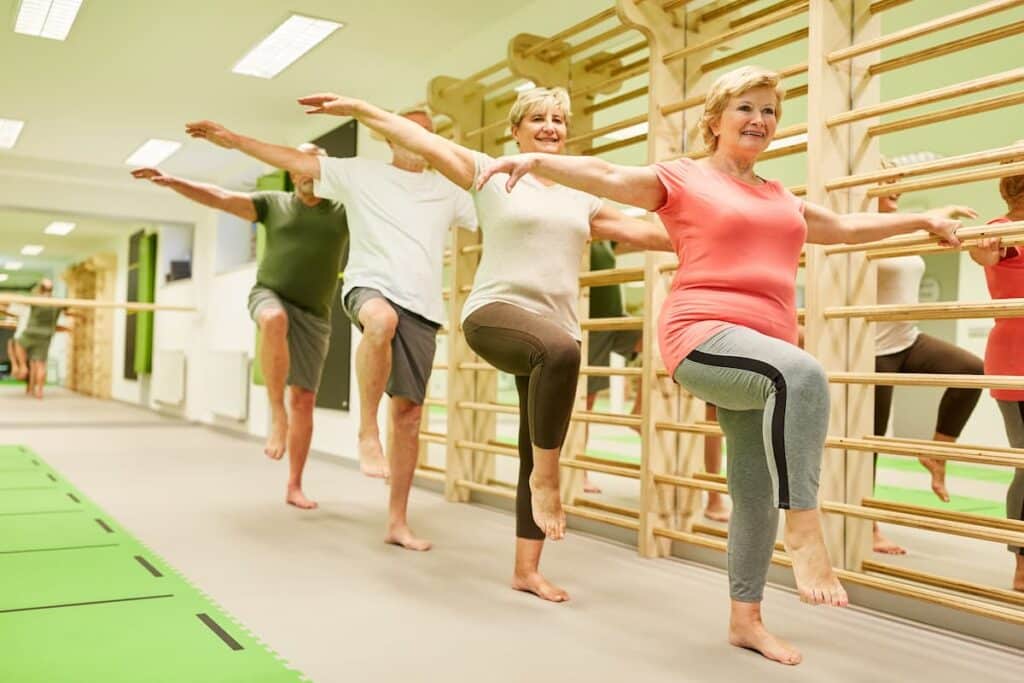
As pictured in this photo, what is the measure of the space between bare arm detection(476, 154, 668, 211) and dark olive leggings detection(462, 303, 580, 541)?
46 centimetres

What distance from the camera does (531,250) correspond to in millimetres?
2490

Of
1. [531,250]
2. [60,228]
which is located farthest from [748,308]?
[60,228]

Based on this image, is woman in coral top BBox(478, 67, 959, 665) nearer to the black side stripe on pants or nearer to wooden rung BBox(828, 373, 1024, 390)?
the black side stripe on pants

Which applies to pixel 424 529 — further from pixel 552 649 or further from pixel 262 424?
pixel 262 424

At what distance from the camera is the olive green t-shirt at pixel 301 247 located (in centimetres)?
393

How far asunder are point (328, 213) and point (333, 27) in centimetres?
190

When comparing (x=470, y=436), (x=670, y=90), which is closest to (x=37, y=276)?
(x=470, y=436)

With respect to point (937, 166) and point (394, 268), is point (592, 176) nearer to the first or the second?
point (937, 166)

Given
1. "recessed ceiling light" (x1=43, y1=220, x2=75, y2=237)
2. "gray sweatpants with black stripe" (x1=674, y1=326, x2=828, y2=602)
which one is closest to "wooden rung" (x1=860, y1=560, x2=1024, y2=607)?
"gray sweatpants with black stripe" (x1=674, y1=326, x2=828, y2=602)

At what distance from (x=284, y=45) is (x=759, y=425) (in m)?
4.63

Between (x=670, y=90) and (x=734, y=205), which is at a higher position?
(x=670, y=90)

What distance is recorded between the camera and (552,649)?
7.11 ft

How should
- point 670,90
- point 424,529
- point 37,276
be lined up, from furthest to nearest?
point 37,276, point 424,529, point 670,90

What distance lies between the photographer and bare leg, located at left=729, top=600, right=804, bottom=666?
2127 millimetres
